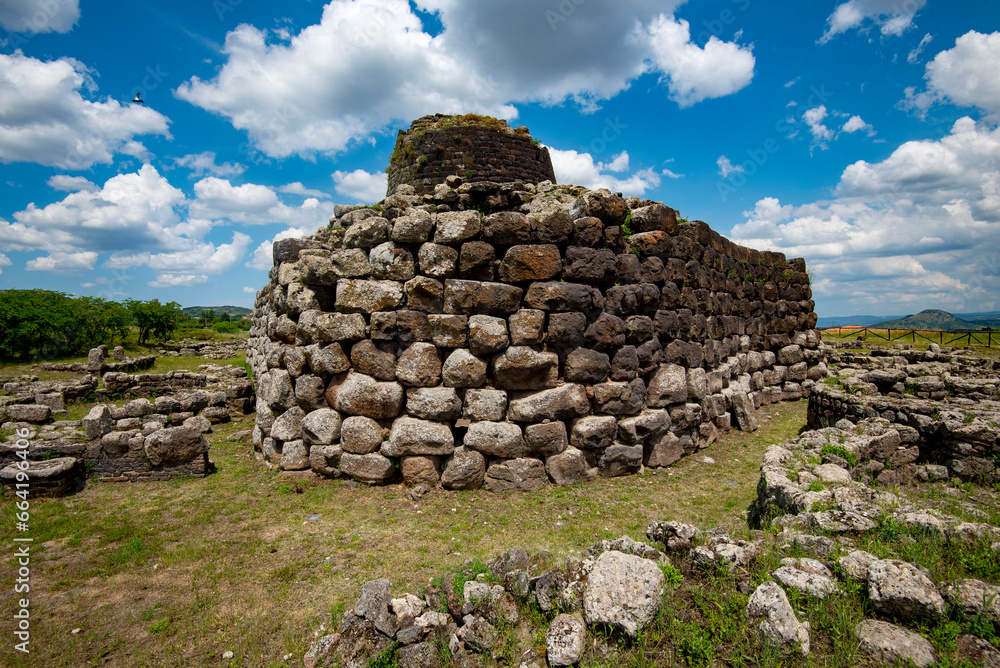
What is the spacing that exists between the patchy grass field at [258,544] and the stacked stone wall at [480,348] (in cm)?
56

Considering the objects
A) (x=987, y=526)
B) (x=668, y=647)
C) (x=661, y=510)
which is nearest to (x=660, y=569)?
(x=668, y=647)

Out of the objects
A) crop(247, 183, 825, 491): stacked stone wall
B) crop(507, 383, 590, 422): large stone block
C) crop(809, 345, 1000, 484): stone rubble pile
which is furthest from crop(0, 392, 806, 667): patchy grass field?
crop(809, 345, 1000, 484): stone rubble pile

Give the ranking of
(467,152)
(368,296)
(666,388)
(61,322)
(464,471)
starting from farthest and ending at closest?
(61,322) → (467,152) → (666,388) → (368,296) → (464,471)

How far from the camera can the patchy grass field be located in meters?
3.82

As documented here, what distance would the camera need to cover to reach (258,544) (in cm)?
535

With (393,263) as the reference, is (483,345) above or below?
below

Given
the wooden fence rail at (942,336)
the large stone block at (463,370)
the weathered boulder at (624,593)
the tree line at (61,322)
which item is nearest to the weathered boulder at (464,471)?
the large stone block at (463,370)

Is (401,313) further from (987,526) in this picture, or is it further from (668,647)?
(987,526)

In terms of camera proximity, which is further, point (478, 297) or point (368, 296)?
point (368, 296)

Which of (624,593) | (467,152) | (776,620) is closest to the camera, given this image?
(776,620)

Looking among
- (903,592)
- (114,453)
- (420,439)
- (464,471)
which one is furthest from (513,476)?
(114,453)

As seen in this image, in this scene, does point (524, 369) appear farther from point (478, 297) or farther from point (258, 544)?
point (258, 544)

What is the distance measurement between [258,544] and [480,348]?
3.70 m

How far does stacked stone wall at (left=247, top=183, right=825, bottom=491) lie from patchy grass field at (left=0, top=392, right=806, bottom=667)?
555 mm
